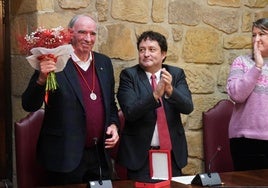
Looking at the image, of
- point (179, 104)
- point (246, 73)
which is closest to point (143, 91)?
point (179, 104)

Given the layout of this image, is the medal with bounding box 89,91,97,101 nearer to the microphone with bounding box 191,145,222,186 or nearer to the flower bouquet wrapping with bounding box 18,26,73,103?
the flower bouquet wrapping with bounding box 18,26,73,103

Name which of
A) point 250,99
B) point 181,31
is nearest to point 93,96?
point 250,99

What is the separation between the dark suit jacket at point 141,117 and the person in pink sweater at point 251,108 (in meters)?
0.35

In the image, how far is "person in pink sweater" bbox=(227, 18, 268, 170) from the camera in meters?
3.12

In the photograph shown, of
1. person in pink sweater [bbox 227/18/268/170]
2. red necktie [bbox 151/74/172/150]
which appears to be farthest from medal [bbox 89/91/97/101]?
person in pink sweater [bbox 227/18/268/170]

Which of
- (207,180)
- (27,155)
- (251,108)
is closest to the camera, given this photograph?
(207,180)

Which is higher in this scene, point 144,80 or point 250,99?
point 144,80

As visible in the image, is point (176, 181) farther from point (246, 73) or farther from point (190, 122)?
point (190, 122)

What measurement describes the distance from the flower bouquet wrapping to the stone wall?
76 cm

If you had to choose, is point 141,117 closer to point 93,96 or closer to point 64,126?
point 93,96

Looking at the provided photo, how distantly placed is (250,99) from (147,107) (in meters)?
→ 0.70

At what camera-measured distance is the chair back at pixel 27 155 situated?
304 centimetres

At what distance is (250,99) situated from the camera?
3168 mm

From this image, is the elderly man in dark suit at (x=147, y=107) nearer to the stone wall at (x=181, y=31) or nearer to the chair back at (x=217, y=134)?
the stone wall at (x=181, y=31)
